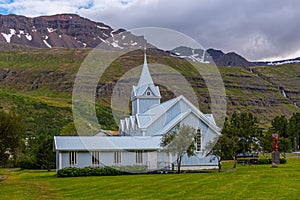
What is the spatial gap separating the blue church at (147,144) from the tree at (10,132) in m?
7.91

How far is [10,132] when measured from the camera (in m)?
42.2

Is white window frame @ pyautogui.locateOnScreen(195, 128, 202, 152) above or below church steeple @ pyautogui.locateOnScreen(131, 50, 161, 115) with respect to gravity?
below

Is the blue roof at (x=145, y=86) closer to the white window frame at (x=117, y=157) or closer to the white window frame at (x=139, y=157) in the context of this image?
the white window frame at (x=139, y=157)

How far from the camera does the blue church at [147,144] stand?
51938 mm

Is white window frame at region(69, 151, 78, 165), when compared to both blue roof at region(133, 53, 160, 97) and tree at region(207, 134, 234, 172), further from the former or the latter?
blue roof at region(133, 53, 160, 97)

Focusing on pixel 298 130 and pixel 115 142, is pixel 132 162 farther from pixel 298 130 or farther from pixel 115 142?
pixel 298 130

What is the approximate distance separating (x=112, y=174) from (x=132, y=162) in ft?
20.7

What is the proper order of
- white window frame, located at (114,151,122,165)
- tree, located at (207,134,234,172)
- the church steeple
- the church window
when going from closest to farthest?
tree, located at (207,134,234,172), the church window, white window frame, located at (114,151,122,165), the church steeple

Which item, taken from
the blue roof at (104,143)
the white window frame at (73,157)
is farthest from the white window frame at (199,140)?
the white window frame at (73,157)

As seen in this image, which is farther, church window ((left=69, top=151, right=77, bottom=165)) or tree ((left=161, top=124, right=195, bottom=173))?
church window ((left=69, top=151, right=77, bottom=165))

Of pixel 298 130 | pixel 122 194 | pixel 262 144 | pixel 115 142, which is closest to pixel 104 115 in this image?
pixel 298 130

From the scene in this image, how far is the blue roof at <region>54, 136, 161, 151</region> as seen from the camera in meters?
51.8

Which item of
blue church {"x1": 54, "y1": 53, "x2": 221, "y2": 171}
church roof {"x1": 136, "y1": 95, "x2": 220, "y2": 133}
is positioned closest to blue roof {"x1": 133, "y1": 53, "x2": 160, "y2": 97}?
blue church {"x1": 54, "y1": 53, "x2": 221, "y2": 171}

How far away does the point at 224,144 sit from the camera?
171 feet
